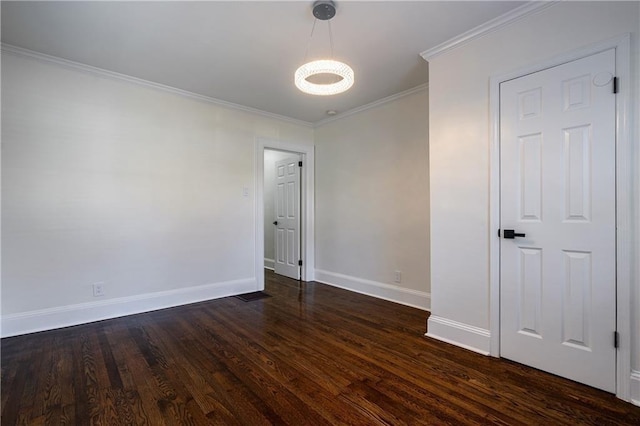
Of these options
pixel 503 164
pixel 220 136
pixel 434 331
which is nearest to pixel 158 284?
pixel 220 136

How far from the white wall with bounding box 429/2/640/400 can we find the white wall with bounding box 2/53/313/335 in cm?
263

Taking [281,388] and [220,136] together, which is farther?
[220,136]

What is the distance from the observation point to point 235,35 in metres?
2.49

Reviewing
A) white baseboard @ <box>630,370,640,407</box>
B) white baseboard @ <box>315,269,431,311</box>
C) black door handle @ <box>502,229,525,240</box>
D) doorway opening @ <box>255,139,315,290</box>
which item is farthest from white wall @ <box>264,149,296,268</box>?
white baseboard @ <box>630,370,640,407</box>

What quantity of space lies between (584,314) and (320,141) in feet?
12.9

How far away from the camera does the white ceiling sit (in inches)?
85.6

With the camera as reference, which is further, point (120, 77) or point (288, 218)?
point (288, 218)

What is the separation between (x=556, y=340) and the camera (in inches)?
80.5

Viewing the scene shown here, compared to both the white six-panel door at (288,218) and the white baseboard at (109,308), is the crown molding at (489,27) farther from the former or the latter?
the white baseboard at (109,308)

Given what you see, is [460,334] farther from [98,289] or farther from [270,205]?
[270,205]

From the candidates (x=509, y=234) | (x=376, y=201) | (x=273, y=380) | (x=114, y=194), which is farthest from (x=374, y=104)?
(x=273, y=380)

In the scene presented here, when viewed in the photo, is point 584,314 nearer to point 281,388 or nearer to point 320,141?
point 281,388

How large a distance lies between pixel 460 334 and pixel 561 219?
47.6 inches

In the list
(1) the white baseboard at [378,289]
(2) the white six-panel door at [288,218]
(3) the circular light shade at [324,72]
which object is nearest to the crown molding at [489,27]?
(3) the circular light shade at [324,72]
